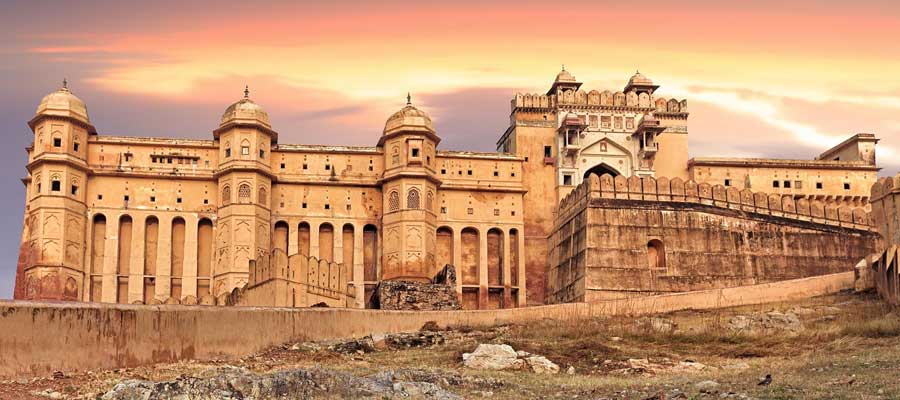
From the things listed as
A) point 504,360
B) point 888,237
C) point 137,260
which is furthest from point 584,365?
point 137,260

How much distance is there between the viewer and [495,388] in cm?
2612

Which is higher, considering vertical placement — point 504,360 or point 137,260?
point 137,260

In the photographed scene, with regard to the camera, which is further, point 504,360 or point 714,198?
point 714,198

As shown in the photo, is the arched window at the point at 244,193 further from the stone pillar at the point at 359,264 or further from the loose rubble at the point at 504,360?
the loose rubble at the point at 504,360

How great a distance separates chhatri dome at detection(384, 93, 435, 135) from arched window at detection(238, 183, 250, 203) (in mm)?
8115

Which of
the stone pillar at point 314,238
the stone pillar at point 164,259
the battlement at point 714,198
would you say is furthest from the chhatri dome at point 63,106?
the battlement at point 714,198

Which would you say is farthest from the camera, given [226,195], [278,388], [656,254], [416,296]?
[226,195]

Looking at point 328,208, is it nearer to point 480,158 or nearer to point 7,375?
point 480,158

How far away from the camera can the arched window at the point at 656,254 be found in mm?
55312

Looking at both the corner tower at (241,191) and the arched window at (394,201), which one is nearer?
the corner tower at (241,191)

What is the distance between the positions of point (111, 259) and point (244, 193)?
746 centimetres

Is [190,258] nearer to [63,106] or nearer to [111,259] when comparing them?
[111,259]

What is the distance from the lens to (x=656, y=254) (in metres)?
55.9

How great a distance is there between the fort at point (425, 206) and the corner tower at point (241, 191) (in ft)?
0.30
